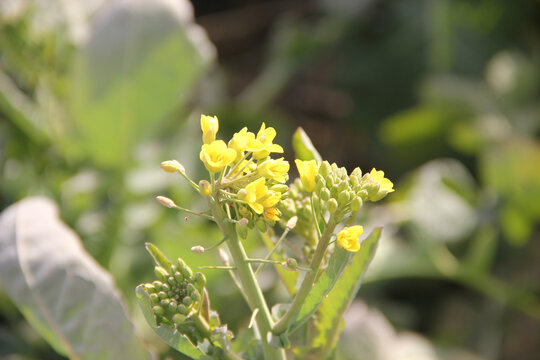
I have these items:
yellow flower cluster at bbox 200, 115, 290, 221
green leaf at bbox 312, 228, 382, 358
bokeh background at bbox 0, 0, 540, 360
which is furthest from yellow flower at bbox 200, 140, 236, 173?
bokeh background at bbox 0, 0, 540, 360

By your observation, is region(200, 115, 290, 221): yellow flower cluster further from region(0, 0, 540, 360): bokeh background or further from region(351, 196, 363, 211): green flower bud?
region(0, 0, 540, 360): bokeh background

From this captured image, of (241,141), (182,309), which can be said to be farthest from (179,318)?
(241,141)

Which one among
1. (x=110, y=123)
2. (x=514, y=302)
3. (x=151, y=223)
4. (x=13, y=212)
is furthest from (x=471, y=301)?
(x=13, y=212)

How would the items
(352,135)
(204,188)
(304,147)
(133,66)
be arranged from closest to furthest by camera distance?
(204,188), (304,147), (133,66), (352,135)

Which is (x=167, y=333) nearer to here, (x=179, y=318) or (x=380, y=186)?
(x=179, y=318)

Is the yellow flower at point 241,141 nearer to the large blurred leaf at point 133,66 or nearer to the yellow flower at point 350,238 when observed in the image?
the yellow flower at point 350,238

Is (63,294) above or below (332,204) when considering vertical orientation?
below

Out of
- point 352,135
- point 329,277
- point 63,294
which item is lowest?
point 352,135

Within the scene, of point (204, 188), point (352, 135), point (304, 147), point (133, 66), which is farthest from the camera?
point (352, 135)

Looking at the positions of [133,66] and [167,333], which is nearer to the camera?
[167,333]
